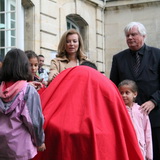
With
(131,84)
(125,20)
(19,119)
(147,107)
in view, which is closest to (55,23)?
(125,20)

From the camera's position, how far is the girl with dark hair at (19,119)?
10.2 feet

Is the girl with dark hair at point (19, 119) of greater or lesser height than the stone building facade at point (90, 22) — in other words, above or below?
below

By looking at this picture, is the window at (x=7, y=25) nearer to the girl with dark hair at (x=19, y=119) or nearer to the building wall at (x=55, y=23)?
the building wall at (x=55, y=23)

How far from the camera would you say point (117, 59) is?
4.72 meters

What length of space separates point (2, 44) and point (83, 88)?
6.40 m

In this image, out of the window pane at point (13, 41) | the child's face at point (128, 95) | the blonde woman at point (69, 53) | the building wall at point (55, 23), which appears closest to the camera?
the child's face at point (128, 95)

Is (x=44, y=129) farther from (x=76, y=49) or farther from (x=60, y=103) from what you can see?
(x=76, y=49)

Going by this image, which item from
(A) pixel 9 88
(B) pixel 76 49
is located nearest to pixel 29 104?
(A) pixel 9 88

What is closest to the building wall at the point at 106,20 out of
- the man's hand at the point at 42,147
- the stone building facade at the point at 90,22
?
the stone building facade at the point at 90,22

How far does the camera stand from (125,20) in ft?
45.9

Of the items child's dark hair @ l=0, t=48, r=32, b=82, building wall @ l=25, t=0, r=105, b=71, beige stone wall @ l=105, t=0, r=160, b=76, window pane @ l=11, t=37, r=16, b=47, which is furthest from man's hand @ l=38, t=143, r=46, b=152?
beige stone wall @ l=105, t=0, r=160, b=76

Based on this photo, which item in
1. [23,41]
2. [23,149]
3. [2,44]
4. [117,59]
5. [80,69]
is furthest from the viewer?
[23,41]

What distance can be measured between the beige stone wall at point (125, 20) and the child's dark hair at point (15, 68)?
420 inches

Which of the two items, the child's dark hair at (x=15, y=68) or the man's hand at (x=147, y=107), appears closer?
the child's dark hair at (x=15, y=68)
